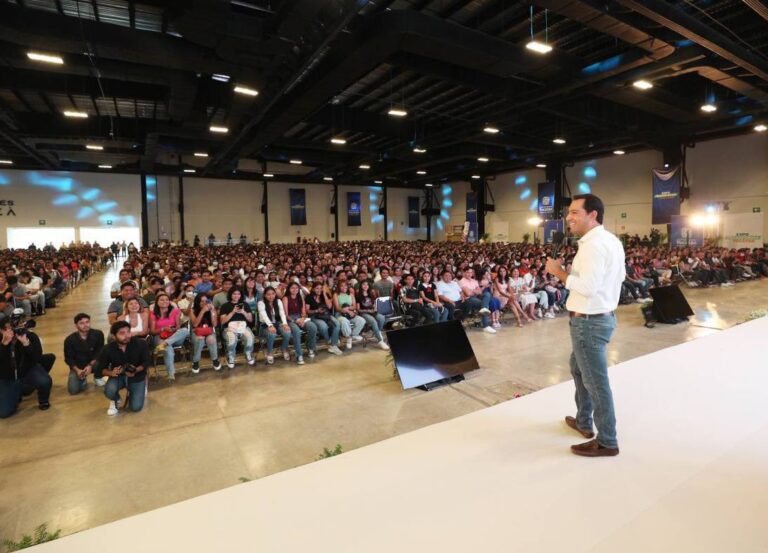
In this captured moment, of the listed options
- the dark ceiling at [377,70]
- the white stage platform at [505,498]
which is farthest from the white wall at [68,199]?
the white stage platform at [505,498]

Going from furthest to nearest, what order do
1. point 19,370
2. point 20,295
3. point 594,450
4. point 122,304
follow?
point 20,295
point 122,304
point 19,370
point 594,450

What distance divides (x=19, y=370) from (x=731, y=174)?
24.6 meters

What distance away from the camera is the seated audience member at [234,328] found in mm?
5520

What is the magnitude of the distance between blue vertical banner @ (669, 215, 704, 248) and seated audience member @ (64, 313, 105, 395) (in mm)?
21630

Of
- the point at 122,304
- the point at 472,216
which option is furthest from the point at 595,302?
the point at 472,216

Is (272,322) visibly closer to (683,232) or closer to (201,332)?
(201,332)

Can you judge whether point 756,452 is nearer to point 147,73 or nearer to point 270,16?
point 270,16

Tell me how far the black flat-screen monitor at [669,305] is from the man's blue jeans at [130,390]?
826 centimetres

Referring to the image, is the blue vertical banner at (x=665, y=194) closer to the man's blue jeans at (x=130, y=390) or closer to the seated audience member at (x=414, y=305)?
the seated audience member at (x=414, y=305)

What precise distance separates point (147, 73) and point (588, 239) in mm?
11399

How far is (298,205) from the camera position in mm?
31625

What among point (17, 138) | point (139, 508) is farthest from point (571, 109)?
point (17, 138)

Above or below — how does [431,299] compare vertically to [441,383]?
above

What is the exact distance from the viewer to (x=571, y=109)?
14359 mm
